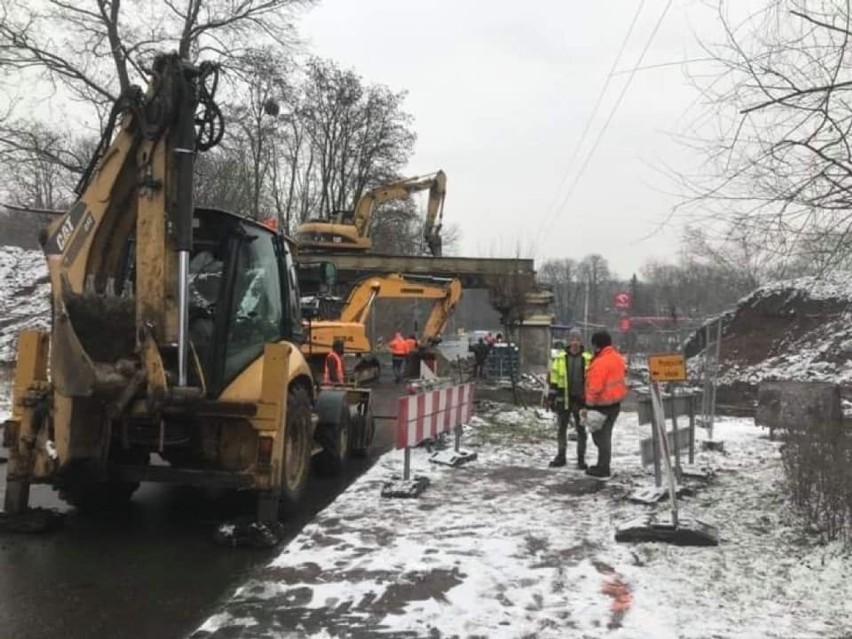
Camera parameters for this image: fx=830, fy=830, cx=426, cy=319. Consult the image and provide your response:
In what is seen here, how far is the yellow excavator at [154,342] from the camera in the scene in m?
6.54

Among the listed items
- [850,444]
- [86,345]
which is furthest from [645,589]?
[86,345]

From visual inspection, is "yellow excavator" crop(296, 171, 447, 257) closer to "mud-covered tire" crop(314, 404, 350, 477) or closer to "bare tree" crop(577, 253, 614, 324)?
"mud-covered tire" crop(314, 404, 350, 477)

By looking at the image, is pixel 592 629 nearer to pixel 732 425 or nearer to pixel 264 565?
pixel 264 565

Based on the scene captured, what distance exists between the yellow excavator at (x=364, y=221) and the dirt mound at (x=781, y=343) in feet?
37.7

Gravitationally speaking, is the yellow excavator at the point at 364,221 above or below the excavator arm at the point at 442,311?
above

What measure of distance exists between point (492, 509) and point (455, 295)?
1563 centimetres

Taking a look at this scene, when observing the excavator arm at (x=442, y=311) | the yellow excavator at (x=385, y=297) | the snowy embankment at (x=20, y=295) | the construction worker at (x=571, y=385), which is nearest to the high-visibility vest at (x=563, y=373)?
the construction worker at (x=571, y=385)

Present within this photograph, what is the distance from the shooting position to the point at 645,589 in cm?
579

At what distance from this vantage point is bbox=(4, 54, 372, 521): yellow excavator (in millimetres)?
6535

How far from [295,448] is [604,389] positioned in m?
4.14

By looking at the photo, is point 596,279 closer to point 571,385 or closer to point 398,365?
point 398,365

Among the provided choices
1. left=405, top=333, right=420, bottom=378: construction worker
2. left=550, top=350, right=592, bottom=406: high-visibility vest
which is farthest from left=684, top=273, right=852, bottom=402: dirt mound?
left=550, top=350, right=592, bottom=406: high-visibility vest

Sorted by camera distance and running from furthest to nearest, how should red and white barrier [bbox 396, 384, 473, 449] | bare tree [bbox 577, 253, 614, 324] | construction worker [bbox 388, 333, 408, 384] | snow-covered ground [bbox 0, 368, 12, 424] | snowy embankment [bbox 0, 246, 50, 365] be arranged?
1. bare tree [bbox 577, 253, 614, 324]
2. snowy embankment [bbox 0, 246, 50, 365]
3. construction worker [bbox 388, 333, 408, 384]
4. snow-covered ground [bbox 0, 368, 12, 424]
5. red and white barrier [bbox 396, 384, 473, 449]

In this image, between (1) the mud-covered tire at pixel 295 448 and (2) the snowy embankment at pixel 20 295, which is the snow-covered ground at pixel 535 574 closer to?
(1) the mud-covered tire at pixel 295 448
